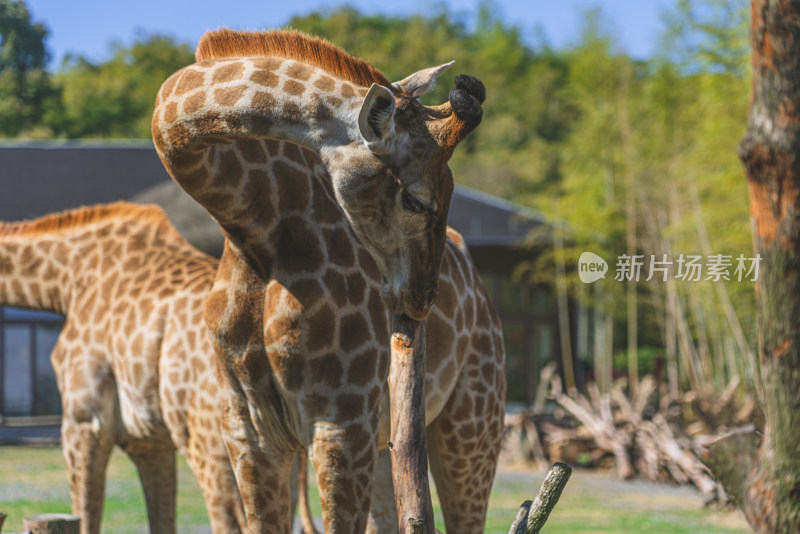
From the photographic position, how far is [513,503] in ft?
30.1

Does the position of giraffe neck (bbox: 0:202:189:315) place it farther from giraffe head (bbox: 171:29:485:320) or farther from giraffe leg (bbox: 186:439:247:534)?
giraffe head (bbox: 171:29:485:320)

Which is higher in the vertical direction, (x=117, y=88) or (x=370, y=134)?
(x=117, y=88)

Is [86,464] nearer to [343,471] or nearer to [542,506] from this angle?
[343,471]

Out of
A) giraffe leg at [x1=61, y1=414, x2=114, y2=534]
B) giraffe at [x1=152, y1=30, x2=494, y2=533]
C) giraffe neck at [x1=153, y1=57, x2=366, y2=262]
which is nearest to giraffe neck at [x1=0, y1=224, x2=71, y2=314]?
giraffe leg at [x1=61, y1=414, x2=114, y2=534]

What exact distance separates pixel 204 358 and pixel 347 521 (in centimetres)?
143

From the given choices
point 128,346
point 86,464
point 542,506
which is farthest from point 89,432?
point 542,506

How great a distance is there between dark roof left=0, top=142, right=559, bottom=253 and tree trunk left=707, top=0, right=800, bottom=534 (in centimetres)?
1308

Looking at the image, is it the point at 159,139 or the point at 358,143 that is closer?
the point at 358,143

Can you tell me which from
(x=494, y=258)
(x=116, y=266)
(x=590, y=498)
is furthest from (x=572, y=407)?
(x=116, y=266)

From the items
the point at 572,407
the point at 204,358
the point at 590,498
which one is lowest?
the point at 590,498

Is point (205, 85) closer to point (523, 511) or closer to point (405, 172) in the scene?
point (405, 172)

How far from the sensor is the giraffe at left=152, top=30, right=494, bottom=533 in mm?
2691

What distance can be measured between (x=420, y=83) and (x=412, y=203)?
38cm

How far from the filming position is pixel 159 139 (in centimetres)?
289
